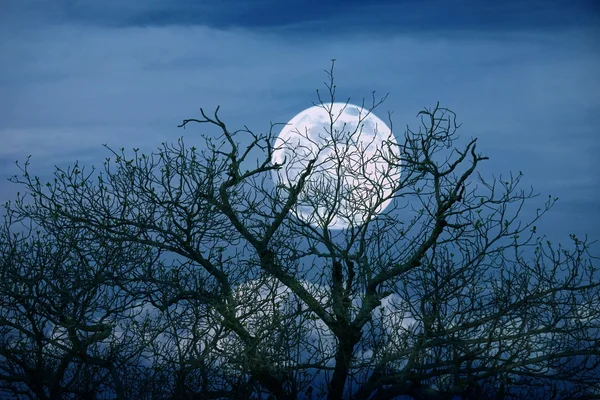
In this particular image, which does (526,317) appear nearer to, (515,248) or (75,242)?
(515,248)

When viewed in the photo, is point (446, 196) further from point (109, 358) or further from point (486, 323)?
point (109, 358)

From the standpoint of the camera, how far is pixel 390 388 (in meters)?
12.5

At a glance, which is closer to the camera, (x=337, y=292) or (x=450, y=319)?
(x=450, y=319)

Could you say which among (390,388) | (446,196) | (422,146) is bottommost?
(390,388)

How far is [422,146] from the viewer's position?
38.3ft

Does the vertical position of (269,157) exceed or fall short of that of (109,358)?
it exceeds it

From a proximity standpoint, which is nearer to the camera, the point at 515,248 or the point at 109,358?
the point at 515,248

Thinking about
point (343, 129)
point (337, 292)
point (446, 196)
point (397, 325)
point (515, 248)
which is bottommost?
point (397, 325)

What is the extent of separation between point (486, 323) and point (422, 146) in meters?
3.78

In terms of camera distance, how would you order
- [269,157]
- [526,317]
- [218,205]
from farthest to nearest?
[269,157]
[218,205]
[526,317]

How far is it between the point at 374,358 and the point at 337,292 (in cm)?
171

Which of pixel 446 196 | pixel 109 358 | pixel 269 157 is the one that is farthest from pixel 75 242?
pixel 446 196

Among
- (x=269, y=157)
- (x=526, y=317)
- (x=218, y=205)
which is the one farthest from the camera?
(x=269, y=157)

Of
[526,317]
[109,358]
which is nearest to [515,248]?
[526,317]
